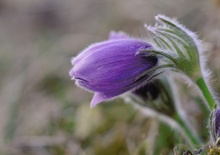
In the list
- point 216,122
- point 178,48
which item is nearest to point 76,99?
point 178,48

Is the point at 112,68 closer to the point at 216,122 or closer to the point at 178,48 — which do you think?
the point at 178,48

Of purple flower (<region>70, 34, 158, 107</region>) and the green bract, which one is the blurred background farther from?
purple flower (<region>70, 34, 158, 107</region>)

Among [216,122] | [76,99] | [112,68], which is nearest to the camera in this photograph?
[216,122]

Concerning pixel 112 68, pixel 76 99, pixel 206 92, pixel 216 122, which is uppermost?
pixel 76 99

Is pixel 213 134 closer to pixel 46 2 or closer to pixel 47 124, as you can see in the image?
pixel 47 124

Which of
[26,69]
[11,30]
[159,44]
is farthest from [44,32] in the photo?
[159,44]

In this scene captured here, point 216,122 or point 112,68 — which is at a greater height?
point 112,68
